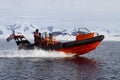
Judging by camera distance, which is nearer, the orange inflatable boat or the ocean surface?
the ocean surface

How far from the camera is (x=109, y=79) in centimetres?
2858

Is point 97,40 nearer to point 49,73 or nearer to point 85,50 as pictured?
point 85,50

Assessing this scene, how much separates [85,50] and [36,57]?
706 cm

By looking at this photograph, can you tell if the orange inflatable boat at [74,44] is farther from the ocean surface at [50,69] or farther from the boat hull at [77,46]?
the ocean surface at [50,69]

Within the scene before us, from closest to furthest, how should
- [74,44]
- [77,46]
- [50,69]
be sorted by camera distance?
[50,69] < [74,44] < [77,46]

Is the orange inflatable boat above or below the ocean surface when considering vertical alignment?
above

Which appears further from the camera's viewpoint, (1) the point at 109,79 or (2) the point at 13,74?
(2) the point at 13,74

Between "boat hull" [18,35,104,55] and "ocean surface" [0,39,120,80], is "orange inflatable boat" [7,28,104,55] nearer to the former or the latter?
"boat hull" [18,35,104,55]

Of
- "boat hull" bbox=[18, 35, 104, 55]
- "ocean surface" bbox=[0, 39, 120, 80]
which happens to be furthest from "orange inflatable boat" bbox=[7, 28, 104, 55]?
"ocean surface" bbox=[0, 39, 120, 80]

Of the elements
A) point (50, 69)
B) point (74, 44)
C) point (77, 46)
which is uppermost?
point (74, 44)

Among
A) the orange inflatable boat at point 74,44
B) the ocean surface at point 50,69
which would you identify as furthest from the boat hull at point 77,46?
the ocean surface at point 50,69

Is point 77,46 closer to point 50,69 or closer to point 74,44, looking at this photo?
point 74,44

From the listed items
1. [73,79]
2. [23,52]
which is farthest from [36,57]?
[73,79]

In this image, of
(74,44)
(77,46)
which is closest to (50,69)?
(74,44)
